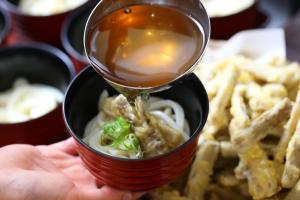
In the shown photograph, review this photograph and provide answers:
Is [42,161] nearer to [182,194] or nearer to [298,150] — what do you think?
[182,194]

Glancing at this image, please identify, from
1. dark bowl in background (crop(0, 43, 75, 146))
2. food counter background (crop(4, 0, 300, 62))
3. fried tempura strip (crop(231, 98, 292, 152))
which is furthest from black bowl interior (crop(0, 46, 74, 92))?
fried tempura strip (crop(231, 98, 292, 152))

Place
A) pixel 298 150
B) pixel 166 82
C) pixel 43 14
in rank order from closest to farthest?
pixel 166 82, pixel 298 150, pixel 43 14

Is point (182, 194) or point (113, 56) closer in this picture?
point (113, 56)

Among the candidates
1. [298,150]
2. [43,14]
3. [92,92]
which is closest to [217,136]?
[298,150]

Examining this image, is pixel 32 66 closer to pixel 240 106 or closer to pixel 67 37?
pixel 67 37

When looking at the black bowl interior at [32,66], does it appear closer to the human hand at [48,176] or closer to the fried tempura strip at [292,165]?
the human hand at [48,176]

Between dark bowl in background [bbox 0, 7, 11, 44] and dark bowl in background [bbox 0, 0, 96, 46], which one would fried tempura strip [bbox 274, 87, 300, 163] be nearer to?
dark bowl in background [bbox 0, 0, 96, 46]
